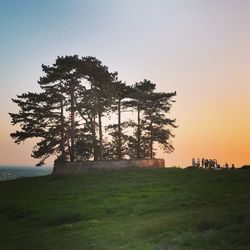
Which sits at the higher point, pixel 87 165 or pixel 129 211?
pixel 87 165

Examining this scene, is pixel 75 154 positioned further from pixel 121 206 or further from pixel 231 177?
pixel 121 206

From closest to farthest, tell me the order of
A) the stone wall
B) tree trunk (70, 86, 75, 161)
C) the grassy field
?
the grassy field, the stone wall, tree trunk (70, 86, 75, 161)

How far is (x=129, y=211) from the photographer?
34.2m

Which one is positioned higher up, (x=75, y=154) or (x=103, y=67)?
(x=103, y=67)

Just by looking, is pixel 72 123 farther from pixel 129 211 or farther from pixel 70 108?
pixel 129 211

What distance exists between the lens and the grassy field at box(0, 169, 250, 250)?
69.5ft

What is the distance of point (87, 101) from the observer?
70312mm

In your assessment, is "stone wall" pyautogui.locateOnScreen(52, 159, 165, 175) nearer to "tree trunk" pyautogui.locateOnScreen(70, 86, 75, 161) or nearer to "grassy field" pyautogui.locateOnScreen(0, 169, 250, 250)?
"grassy field" pyautogui.locateOnScreen(0, 169, 250, 250)

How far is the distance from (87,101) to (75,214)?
1458 inches

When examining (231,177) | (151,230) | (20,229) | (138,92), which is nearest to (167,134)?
(138,92)

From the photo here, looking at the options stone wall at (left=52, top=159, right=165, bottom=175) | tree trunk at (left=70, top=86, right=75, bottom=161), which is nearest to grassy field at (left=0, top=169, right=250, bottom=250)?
stone wall at (left=52, top=159, right=165, bottom=175)

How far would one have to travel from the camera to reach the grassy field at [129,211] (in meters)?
21.2

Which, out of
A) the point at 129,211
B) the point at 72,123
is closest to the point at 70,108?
the point at 72,123

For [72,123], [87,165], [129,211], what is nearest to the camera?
[129,211]
